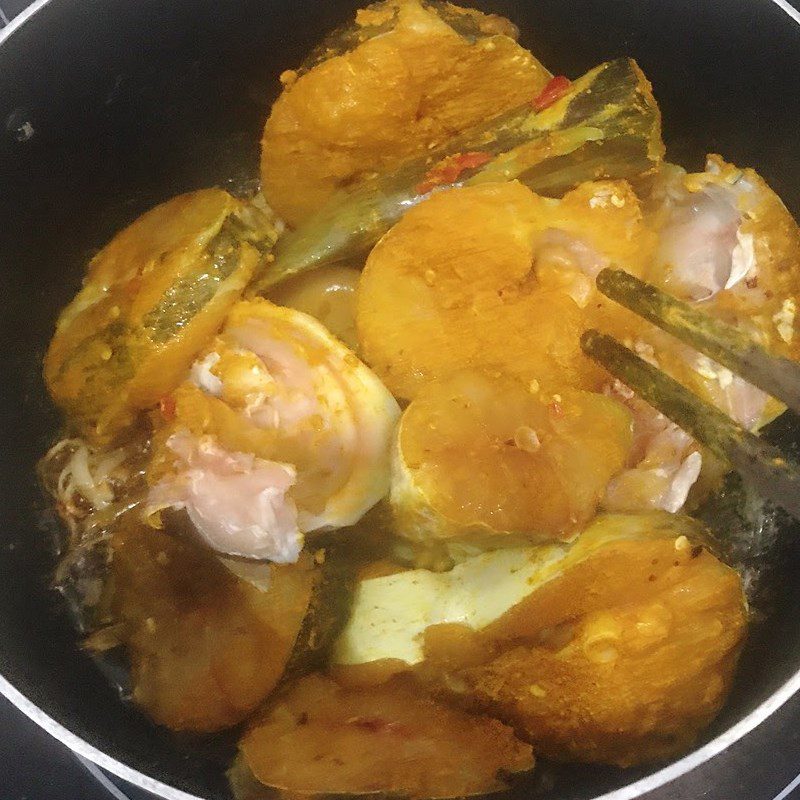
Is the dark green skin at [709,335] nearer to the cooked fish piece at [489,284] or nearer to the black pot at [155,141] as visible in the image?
the cooked fish piece at [489,284]

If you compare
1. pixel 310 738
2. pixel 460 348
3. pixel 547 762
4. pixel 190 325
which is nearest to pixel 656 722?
pixel 547 762

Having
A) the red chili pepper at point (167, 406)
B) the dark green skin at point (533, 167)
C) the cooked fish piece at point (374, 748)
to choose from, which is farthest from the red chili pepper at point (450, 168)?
the cooked fish piece at point (374, 748)

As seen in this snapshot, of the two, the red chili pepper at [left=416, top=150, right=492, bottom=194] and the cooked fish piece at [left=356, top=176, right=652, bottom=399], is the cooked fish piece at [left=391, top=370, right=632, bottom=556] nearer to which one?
the cooked fish piece at [left=356, top=176, right=652, bottom=399]

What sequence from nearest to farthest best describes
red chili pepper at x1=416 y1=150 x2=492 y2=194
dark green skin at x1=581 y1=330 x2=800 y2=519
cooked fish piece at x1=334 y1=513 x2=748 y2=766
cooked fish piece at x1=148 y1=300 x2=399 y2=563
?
dark green skin at x1=581 y1=330 x2=800 y2=519 → cooked fish piece at x1=334 y1=513 x2=748 y2=766 → cooked fish piece at x1=148 y1=300 x2=399 y2=563 → red chili pepper at x1=416 y1=150 x2=492 y2=194

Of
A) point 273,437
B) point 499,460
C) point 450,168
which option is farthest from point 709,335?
point 273,437

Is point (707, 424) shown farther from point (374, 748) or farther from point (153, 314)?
point (153, 314)

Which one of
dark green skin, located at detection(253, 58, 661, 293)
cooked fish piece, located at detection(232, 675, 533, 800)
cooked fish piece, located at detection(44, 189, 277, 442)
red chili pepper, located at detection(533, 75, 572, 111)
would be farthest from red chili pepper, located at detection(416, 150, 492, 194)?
cooked fish piece, located at detection(232, 675, 533, 800)
